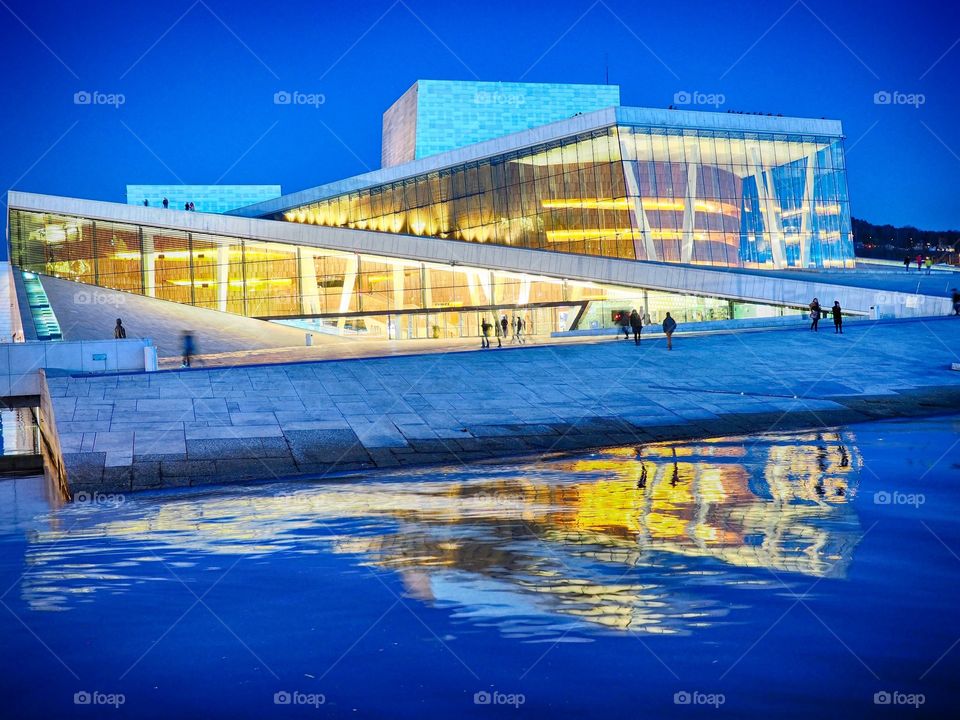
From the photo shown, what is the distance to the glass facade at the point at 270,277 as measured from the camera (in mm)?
47312

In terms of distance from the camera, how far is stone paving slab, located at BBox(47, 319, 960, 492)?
52.7ft

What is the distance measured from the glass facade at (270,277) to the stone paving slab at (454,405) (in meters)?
21.0

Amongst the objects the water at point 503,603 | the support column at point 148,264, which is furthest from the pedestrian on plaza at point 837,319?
the support column at point 148,264

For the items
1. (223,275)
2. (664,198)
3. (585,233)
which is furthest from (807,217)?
(223,275)

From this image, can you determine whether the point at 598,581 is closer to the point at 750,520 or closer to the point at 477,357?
the point at 750,520

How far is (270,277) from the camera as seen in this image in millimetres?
48125

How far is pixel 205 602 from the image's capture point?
7094mm

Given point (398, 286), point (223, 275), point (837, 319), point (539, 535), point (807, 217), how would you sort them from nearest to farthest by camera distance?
point (539, 535) < point (837, 319) < point (807, 217) < point (223, 275) < point (398, 286)

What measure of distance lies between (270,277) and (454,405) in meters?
30.2

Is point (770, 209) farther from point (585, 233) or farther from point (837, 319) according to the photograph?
point (837, 319)

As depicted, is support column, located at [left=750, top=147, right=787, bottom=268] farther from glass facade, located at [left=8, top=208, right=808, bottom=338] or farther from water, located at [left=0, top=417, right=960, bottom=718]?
water, located at [left=0, top=417, right=960, bottom=718]

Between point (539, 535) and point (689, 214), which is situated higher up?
point (689, 214)

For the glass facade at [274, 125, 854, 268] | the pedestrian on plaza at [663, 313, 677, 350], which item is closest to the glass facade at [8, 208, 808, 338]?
the glass facade at [274, 125, 854, 268]

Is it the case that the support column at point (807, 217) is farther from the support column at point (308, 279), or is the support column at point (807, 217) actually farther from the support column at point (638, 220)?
the support column at point (308, 279)
